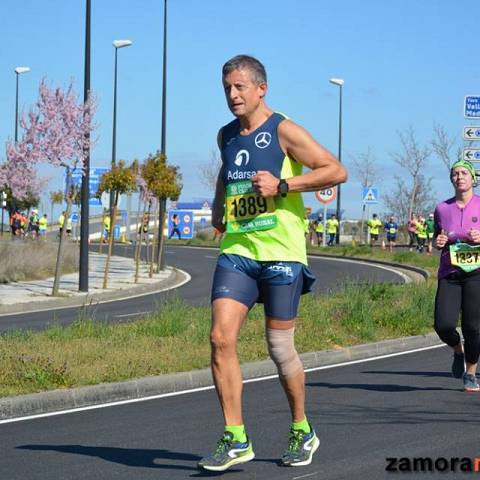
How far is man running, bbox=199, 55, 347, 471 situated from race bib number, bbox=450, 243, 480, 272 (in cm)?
353

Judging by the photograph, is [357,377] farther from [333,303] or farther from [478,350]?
[333,303]

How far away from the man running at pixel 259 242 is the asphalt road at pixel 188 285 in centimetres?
726

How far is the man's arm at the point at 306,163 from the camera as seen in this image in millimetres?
6266

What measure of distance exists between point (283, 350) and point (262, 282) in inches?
15.0

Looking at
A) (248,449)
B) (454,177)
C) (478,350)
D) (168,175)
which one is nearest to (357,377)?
(478,350)

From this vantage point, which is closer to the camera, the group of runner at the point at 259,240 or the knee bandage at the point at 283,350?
the group of runner at the point at 259,240

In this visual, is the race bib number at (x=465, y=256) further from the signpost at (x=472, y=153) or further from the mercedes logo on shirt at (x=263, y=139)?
the signpost at (x=472, y=153)

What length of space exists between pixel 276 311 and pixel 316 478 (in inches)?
35.3

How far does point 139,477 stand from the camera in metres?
6.43

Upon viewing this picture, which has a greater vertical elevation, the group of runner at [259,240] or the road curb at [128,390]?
the group of runner at [259,240]

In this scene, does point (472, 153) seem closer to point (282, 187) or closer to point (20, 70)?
point (282, 187)

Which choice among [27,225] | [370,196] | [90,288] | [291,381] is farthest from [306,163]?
[27,225]

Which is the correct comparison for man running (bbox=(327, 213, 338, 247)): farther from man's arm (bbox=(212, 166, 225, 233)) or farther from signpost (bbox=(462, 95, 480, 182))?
man's arm (bbox=(212, 166, 225, 233))

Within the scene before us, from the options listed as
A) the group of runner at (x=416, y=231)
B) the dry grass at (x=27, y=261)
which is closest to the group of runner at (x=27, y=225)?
the group of runner at (x=416, y=231)
